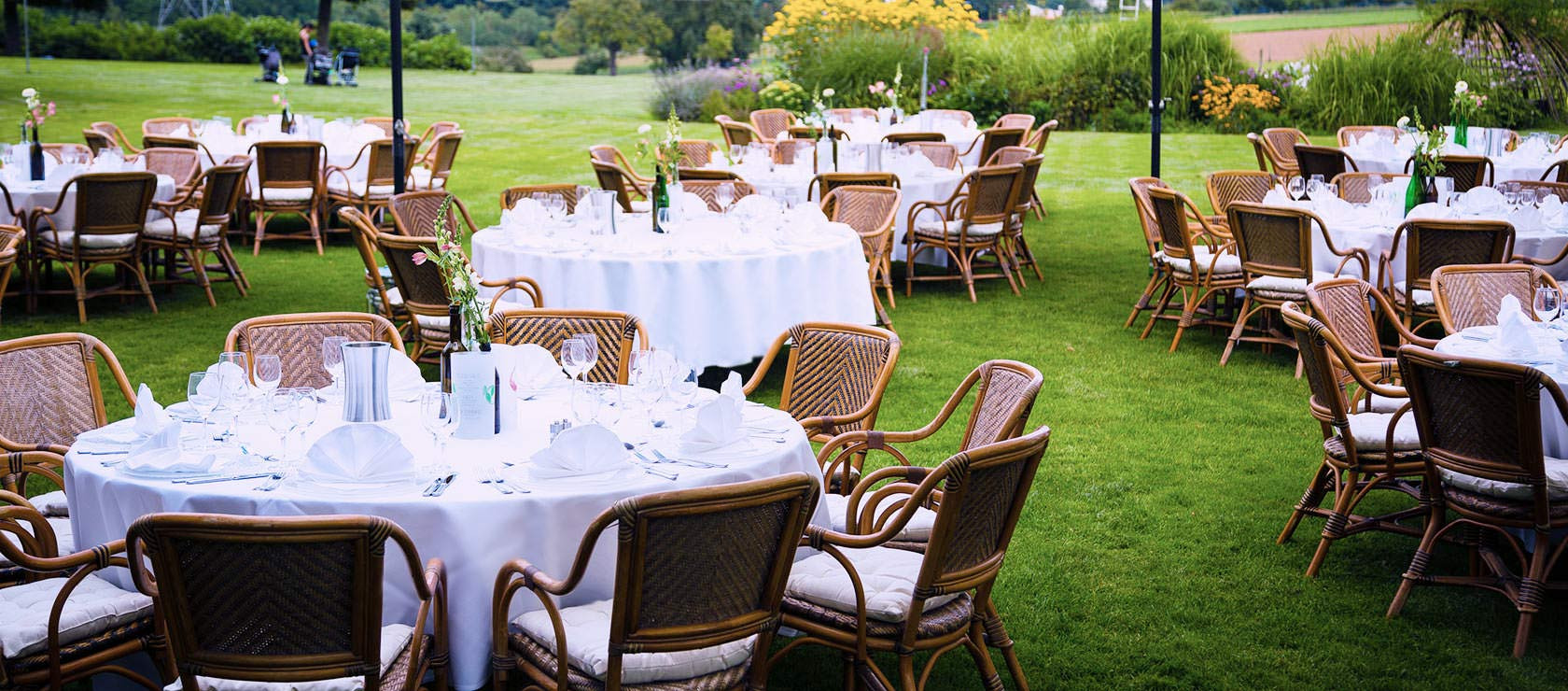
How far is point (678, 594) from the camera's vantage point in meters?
2.89

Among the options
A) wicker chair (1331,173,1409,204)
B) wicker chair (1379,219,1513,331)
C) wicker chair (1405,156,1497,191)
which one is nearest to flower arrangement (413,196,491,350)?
wicker chair (1379,219,1513,331)

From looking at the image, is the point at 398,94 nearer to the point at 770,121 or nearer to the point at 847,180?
the point at 847,180

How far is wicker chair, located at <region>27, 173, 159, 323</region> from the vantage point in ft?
26.9

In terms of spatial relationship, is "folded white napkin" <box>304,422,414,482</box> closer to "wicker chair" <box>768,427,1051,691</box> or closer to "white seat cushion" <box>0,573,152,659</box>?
"white seat cushion" <box>0,573,152,659</box>

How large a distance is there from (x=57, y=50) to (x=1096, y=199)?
105ft

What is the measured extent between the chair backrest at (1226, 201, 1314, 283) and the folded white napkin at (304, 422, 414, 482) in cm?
531

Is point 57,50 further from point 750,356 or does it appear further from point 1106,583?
point 1106,583

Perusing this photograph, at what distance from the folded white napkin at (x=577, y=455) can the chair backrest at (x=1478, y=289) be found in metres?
3.81

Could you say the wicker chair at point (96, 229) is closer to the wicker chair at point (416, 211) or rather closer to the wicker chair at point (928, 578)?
the wicker chair at point (416, 211)

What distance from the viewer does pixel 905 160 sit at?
10.4 meters

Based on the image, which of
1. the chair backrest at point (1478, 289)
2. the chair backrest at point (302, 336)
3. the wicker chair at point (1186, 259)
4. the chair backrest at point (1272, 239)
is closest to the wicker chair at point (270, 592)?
the chair backrest at point (302, 336)

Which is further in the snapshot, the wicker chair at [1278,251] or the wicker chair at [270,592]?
the wicker chair at [1278,251]

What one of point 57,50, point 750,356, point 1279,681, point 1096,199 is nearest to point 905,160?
point 750,356

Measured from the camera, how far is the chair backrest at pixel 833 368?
4586 millimetres
